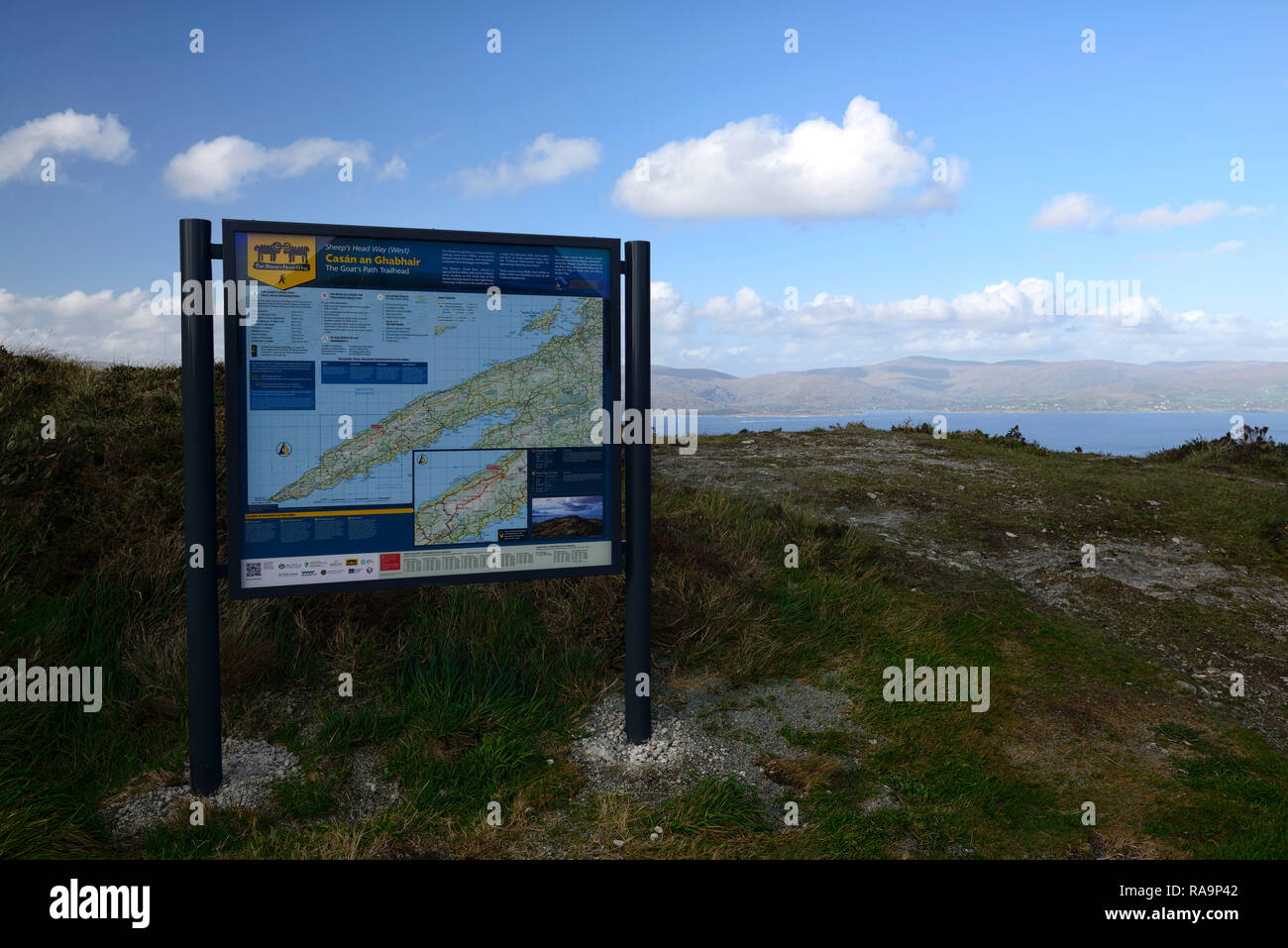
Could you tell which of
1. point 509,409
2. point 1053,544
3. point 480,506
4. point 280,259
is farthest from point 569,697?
point 1053,544

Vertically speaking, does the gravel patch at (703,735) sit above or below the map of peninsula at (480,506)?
below


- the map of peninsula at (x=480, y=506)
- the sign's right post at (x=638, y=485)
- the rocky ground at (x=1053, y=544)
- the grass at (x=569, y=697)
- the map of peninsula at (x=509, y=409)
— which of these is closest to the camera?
the grass at (x=569, y=697)

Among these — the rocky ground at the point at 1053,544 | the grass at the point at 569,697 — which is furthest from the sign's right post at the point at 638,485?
the rocky ground at the point at 1053,544

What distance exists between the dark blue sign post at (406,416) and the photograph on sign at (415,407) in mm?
11

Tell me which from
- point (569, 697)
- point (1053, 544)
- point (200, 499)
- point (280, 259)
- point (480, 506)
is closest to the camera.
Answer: point (200, 499)

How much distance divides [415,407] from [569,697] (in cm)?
222

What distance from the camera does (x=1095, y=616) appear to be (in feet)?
24.2

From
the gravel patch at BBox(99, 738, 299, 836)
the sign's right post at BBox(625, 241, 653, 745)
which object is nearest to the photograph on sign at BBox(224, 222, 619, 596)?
the sign's right post at BBox(625, 241, 653, 745)

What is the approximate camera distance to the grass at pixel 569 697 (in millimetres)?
4266

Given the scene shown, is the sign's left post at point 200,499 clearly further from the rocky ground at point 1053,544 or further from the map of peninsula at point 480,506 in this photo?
the rocky ground at point 1053,544

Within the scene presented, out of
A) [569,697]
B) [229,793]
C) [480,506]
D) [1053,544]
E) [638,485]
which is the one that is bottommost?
[229,793]

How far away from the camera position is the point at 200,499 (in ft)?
14.6

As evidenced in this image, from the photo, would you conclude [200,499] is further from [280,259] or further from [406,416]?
[280,259]

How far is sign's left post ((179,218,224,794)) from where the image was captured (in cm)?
438
